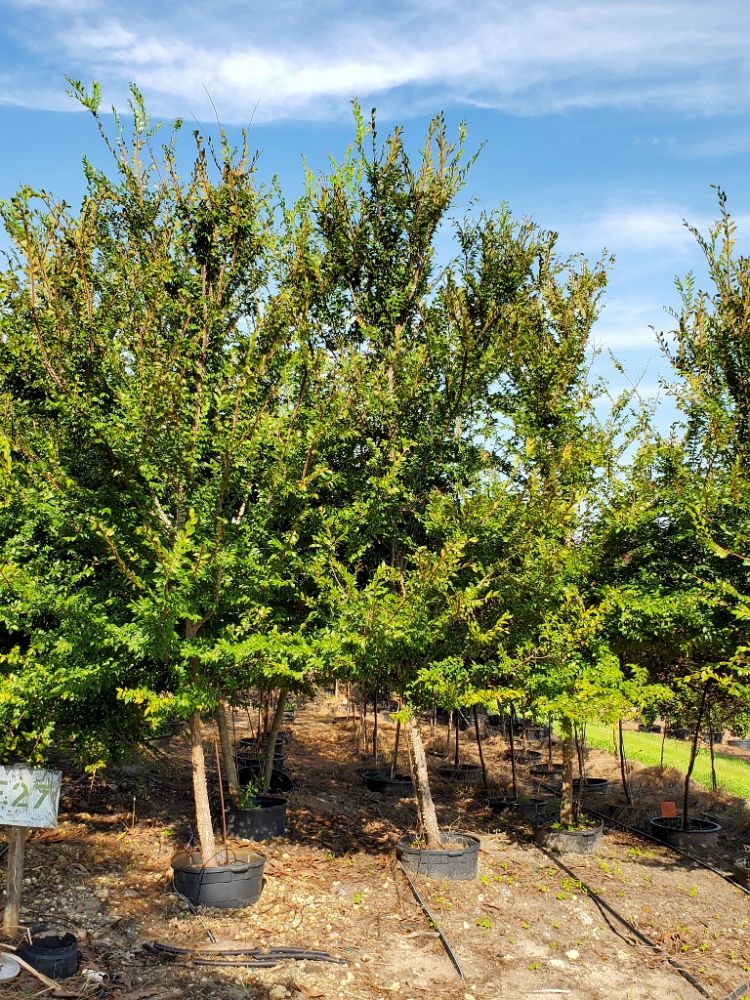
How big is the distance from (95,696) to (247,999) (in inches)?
149

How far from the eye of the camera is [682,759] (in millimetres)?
22828

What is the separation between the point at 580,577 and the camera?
34.1 feet

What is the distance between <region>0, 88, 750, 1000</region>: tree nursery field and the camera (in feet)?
24.9

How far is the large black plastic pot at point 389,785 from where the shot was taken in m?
15.7

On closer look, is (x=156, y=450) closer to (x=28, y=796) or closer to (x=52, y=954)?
(x=28, y=796)

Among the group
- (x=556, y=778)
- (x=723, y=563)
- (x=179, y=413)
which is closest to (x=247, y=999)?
(x=179, y=413)

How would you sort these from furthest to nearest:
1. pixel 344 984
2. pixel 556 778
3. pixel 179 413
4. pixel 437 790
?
pixel 556 778 → pixel 437 790 → pixel 179 413 → pixel 344 984

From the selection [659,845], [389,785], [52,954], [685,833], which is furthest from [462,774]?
[52,954]

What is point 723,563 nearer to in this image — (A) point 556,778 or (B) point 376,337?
(B) point 376,337

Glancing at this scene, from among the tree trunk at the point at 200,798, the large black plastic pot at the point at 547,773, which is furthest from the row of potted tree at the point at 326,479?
the large black plastic pot at the point at 547,773

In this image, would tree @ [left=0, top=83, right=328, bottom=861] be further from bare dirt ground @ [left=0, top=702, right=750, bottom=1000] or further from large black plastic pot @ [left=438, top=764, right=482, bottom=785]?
large black plastic pot @ [left=438, top=764, right=482, bottom=785]

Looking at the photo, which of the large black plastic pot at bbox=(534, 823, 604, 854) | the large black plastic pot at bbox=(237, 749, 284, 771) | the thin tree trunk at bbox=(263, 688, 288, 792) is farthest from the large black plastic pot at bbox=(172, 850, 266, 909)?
the large black plastic pot at bbox=(237, 749, 284, 771)

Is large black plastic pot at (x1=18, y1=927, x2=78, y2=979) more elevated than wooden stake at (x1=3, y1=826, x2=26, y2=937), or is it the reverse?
wooden stake at (x1=3, y1=826, x2=26, y2=937)

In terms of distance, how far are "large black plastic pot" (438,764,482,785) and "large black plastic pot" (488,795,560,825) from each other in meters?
2.15
